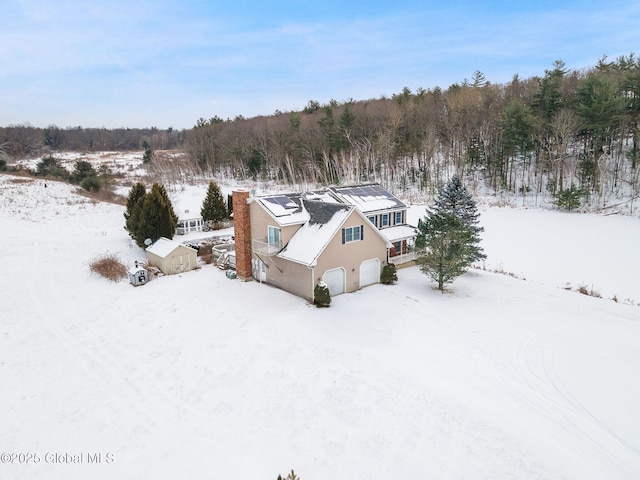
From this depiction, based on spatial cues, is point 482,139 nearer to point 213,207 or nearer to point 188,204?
point 213,207

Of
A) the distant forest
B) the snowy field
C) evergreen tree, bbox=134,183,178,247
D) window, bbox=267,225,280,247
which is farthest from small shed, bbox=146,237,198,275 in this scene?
the distant forest

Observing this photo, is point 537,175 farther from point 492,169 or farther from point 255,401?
point 255,401

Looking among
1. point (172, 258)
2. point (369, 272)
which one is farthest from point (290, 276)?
point (172, 258)

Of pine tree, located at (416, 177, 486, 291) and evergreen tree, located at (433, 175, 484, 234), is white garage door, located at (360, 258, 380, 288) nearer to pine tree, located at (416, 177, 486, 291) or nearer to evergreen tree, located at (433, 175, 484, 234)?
pine tree, located at (416, 177, 486, 291)

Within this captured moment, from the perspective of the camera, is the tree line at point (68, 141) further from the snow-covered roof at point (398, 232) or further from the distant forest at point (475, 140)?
the snow-covered roof at point (398, 232)

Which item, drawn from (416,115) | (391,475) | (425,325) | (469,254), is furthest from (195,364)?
(416,115)

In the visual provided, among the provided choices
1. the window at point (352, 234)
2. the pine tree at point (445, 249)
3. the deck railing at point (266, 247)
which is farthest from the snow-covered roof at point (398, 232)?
the deck railing at point (266, 247)
